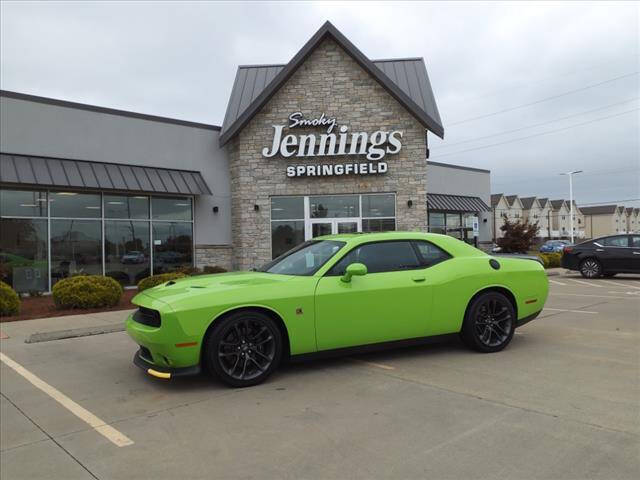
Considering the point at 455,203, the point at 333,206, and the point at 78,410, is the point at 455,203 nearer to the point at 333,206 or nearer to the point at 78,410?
the point at 333,206

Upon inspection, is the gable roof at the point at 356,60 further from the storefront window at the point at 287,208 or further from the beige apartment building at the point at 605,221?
the beige apartment building at the point at 605,221

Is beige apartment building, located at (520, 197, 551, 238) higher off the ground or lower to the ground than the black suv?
higher

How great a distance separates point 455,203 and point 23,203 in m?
19.6

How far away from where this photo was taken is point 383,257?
610cm

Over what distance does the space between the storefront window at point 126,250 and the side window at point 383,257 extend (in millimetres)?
11692

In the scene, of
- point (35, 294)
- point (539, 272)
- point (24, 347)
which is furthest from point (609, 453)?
point (35, 294)

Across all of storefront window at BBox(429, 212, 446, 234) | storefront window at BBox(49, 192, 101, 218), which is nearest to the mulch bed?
storefront window at BBox(49, 192, 101, 218)

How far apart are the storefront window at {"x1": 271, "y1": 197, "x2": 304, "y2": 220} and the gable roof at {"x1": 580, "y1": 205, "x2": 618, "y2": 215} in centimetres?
12390

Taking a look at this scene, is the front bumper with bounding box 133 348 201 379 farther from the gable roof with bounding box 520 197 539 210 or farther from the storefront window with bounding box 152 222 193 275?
the gable roof with bounding box 520 197 539 210

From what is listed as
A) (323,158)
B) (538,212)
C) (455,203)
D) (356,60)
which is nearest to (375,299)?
(323,158)

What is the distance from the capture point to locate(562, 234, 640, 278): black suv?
1688 cm

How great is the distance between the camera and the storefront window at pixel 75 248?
47.8 feet

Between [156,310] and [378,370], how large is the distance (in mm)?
2426

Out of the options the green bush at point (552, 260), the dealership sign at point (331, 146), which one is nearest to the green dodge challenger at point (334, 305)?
the dealership sign at point (331, 146)
